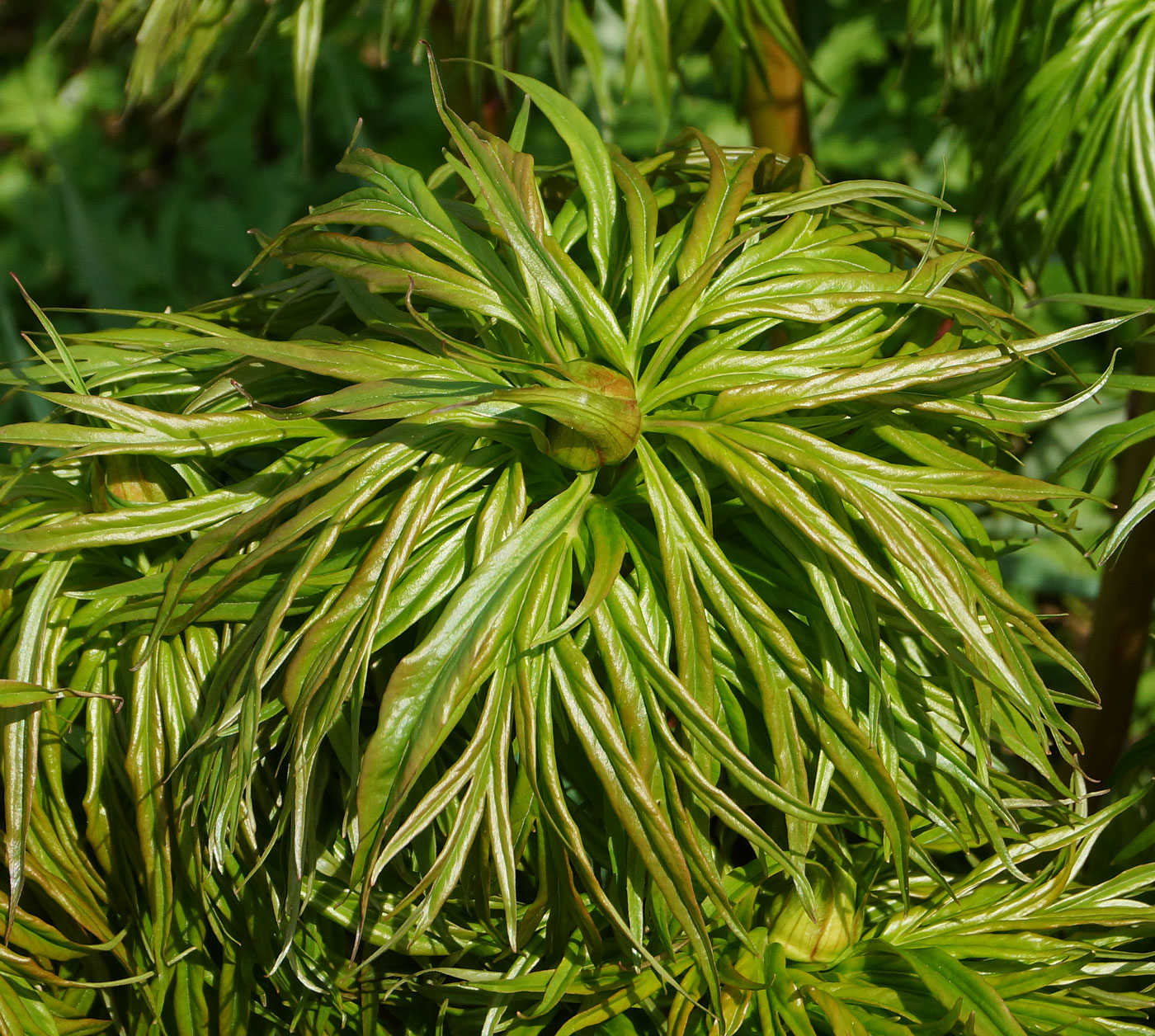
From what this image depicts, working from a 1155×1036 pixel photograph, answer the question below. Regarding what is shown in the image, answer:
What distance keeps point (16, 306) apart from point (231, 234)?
1.43 ft

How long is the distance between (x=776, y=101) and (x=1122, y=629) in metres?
0.56

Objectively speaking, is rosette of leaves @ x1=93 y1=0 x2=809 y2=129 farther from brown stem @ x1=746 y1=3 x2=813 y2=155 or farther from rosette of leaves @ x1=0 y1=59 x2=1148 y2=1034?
rosette of leaves @ x1=0 y1=59 x2=1148 y2=1034

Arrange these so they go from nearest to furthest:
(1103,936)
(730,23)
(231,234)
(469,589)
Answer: (469,589), (1103,936), (730,23), (231,234)

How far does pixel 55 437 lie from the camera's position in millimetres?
497

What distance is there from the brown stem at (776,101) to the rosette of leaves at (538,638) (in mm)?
470

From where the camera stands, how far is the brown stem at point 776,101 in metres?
1.01

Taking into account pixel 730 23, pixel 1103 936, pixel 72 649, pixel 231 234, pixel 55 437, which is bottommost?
pixel 231 234

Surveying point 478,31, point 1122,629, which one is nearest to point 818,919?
point 1122,629

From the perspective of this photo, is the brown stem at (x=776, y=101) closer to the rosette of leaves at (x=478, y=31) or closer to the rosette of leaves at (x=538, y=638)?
the rosette of leaves at (x=478, y=31)

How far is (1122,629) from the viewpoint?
2.98 ft

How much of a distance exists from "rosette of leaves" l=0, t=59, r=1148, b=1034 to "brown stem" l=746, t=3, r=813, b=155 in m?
0.47

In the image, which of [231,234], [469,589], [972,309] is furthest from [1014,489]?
[231,234]

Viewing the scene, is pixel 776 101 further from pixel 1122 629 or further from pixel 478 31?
pixel 1122 629

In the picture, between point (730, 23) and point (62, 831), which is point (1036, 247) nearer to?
point (730, 23)
